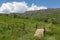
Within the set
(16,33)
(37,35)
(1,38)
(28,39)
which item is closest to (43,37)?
(37,35)

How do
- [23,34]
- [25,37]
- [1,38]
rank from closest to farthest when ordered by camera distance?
[1,38], [25,37], [23,34]

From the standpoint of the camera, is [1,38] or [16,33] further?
[16,33]

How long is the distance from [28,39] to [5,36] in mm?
1714

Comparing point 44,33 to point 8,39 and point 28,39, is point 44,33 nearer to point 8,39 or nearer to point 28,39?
point 28,39

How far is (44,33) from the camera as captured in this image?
15.3 m

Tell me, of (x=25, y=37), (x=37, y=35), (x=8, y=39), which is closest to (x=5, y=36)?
(x=8, y=39)

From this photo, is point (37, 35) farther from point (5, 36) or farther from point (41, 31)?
point (5, 36)

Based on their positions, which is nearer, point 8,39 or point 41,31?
point 8,39

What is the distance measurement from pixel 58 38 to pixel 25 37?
2719mm

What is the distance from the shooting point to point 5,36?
13.6 m

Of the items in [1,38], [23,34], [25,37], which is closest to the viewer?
[1,38]

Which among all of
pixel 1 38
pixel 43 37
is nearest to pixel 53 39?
pixel 43 37

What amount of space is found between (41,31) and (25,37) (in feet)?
Result: 5.18

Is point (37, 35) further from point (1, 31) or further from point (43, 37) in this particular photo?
point (1, 31)
